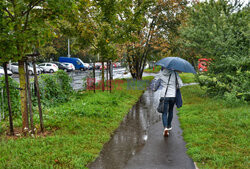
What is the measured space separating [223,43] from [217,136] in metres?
5.23

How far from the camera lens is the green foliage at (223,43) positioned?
8.95 meters

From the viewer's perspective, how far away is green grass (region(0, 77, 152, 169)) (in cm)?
400

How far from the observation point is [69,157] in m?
4.21

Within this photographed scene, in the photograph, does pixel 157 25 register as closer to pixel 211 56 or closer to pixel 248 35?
pixel 211 56

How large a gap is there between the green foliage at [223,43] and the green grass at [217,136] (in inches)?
60.2

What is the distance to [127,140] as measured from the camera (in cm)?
546

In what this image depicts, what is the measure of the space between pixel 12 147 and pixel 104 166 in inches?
71.2

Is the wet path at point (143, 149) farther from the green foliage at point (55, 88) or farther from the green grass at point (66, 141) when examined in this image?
the green foliage at point (55, 88)

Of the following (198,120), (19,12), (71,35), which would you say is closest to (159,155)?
(198,120)

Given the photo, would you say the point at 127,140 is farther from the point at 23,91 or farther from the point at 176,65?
the point at 23,91

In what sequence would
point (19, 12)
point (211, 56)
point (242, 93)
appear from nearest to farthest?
point (19, 12) → point (242, 93) → point (211, 56)

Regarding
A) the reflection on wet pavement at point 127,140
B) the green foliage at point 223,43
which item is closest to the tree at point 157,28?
the green foliage at point 223,43

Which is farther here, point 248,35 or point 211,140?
point 248,35

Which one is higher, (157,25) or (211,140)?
(157,25)
